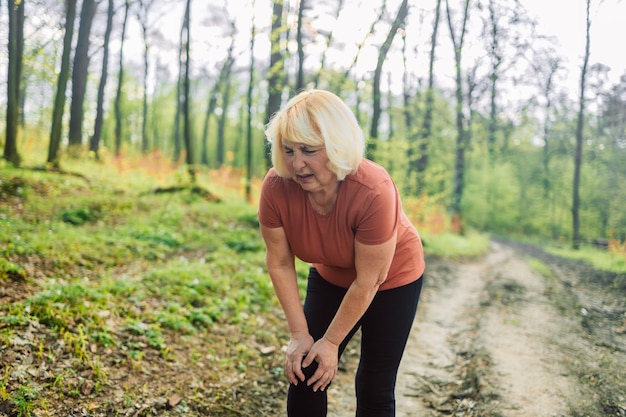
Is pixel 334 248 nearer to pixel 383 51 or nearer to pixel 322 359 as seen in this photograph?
pixel 322 359

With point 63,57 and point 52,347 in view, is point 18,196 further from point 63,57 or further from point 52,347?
point 52,347

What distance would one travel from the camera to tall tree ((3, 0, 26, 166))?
7.19m

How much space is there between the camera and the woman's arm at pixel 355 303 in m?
1.90

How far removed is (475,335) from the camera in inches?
191

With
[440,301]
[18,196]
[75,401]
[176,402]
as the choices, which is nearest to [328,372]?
[176,402]

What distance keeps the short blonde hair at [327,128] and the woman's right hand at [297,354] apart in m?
0.85

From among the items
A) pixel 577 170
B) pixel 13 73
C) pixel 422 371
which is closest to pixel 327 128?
pixel 422 371

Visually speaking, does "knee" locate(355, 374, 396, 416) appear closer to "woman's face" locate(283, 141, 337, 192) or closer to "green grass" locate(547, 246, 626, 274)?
"woman's face" locate(283, 141, 337, 192)

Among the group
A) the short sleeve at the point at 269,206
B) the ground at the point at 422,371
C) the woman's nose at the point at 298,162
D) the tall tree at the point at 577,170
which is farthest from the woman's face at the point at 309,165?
the tall tree at the point at 577,170

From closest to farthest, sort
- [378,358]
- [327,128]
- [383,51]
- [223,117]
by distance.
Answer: [327,128], [378,358], [383,51], [223,117]

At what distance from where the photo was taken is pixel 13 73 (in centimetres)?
757

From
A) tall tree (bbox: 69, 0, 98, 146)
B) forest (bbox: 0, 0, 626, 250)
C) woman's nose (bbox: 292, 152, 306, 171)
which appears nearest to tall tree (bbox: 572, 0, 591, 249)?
forest (bbox: 0, 0, 626, 250)

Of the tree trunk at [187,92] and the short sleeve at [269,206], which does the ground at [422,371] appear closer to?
the short sleeve at [269,206]

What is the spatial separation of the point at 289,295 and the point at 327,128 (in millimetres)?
902
